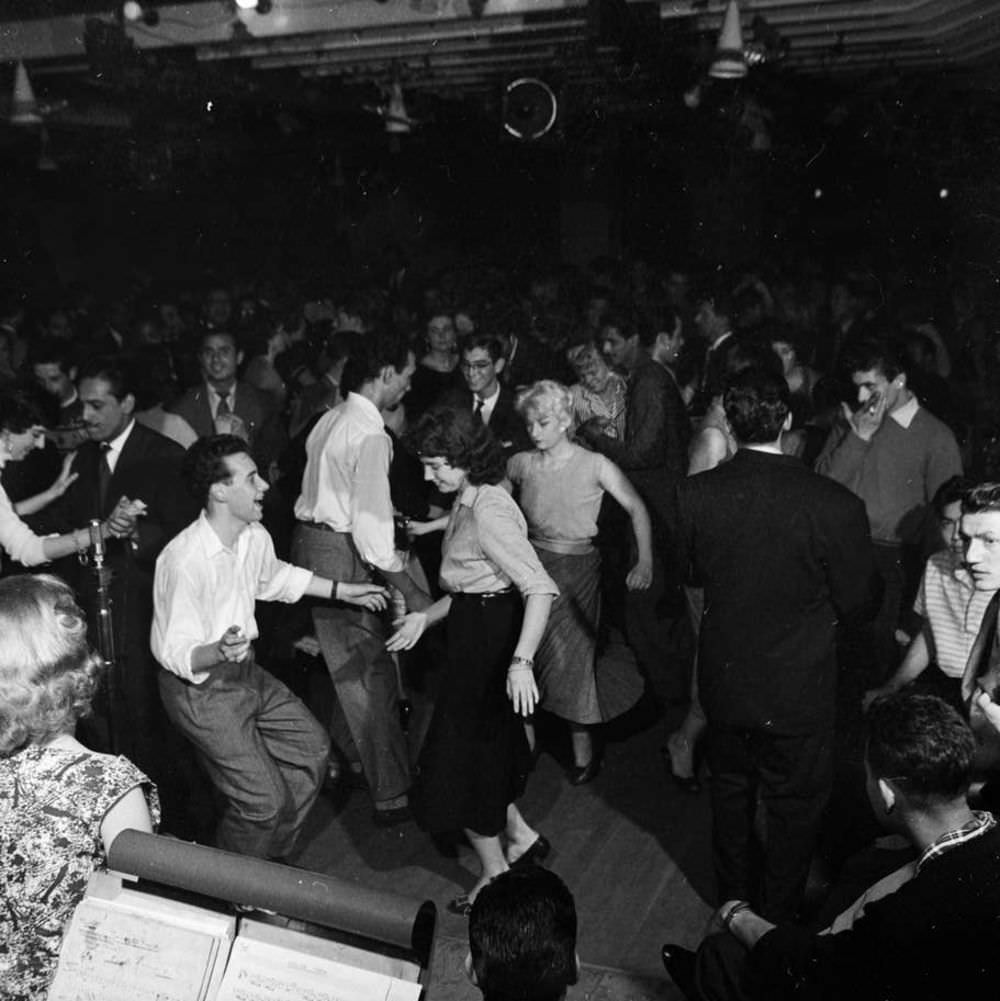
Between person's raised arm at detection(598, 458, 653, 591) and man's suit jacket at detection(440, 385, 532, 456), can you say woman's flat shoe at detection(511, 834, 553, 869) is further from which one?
man's suit jacket at detection(440, 385, 532, 456)

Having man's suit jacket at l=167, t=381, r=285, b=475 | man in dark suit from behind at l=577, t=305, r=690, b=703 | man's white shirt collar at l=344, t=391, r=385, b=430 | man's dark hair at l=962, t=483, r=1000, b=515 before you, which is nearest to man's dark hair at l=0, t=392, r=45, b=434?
man's white shirt collar at l=344, t=391, r=385, b=430

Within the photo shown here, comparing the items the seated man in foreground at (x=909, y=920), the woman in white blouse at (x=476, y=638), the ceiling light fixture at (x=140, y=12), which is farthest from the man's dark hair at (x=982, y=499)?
the ceiling light fixture at (x=140, y=12)

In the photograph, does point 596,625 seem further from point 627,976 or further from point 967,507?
point 967,507

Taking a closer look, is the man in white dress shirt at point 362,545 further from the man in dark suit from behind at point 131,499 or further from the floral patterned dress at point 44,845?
the floral patterned dress at point 44,845

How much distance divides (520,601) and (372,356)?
1.05 m

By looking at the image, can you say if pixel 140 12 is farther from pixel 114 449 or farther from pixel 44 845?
pixel 44 845

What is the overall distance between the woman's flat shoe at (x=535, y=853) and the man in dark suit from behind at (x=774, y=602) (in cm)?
79

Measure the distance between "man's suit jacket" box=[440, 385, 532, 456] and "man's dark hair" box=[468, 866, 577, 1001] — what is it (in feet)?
10.5

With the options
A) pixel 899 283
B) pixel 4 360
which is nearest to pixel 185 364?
pixel 4 360

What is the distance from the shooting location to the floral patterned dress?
188 cm

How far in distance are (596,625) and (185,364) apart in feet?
10.7

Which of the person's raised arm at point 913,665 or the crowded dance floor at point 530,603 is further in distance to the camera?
the person's raised arm at point 913,665

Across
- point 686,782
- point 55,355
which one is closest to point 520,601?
point 686,782

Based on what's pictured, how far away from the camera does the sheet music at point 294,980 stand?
1.63 m
